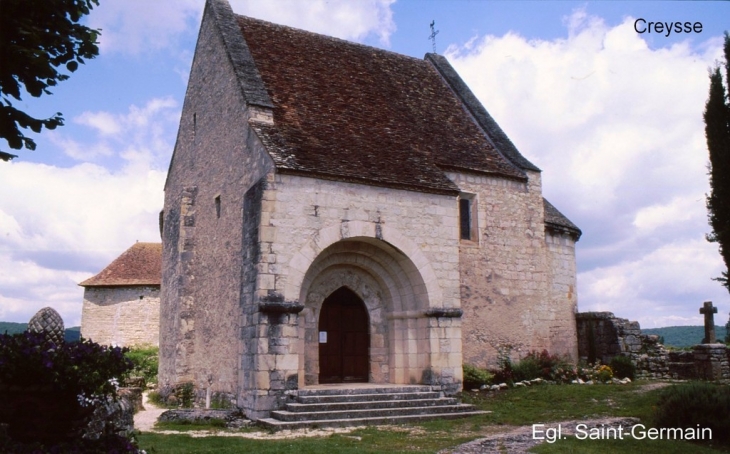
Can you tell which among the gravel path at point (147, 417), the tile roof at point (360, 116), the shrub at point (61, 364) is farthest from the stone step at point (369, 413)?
the shrub at point (61, 364)

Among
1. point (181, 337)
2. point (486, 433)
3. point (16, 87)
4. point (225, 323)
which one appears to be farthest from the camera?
point (181, 337)

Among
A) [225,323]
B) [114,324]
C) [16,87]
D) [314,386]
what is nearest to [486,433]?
[314,386]

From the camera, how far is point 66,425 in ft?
18.5

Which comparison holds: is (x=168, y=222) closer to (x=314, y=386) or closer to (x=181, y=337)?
(x=181, y=337)

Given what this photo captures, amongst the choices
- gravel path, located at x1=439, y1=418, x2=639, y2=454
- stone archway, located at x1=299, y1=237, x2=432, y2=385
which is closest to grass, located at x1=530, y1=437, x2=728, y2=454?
gravel path, located at x1=439, y1=418, x2=639, y2=454

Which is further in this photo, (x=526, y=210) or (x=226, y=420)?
(x=526, y=210)

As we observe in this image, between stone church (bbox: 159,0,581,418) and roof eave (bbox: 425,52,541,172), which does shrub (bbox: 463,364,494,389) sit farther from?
roof eave (bbox: 425,52,541,172)

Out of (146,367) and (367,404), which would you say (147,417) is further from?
(146,367)

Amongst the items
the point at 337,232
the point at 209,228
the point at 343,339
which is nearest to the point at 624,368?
the point at 343,339

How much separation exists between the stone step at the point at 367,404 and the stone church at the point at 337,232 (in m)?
0.56

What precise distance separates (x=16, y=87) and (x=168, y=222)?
481 inches

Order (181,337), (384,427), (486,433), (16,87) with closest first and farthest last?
(16,87) < (486,433) < (384,427) < (181,337)

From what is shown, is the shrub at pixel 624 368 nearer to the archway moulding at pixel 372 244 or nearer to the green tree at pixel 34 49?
the archway moulding at pixel 372 244

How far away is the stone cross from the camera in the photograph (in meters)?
17.3
